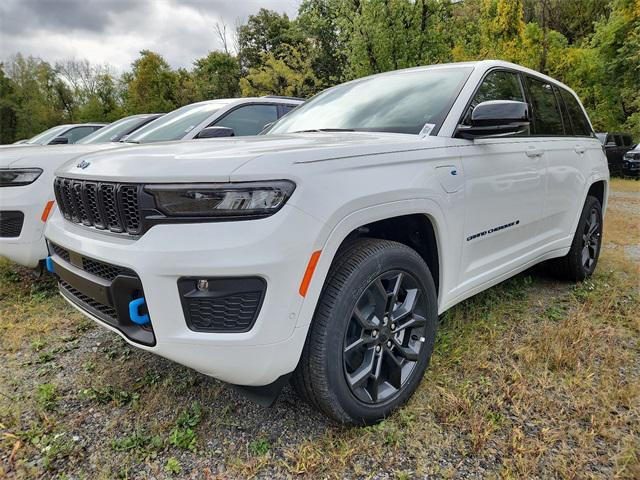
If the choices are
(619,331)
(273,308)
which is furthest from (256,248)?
(619,331)

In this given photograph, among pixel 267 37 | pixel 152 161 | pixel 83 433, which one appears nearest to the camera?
pixel 152 161

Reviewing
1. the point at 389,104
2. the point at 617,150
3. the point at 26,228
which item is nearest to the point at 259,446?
the point at 389,104

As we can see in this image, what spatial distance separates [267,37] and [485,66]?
117 feet

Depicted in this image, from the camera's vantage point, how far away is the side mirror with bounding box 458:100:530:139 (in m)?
2.21

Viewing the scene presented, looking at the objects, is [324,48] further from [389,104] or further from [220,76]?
[389,104]

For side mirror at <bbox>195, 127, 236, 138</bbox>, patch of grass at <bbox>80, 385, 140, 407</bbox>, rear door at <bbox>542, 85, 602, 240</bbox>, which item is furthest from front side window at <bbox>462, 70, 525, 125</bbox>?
patch of grass at <bbox>80, 385, 140, 407</bbox>

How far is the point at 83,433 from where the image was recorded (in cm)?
197

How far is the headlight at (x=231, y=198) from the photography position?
151 cm

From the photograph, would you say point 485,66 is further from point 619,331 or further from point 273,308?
point 273,308

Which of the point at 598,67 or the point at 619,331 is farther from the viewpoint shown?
the point at 598,67

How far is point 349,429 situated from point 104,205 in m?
1.42

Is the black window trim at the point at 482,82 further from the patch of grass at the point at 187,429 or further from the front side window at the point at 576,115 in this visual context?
the patch of grass at the point at 187,429

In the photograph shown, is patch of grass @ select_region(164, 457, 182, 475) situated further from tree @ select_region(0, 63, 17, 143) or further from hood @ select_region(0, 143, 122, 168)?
tree @ select_region(0, 63, 17, 143)

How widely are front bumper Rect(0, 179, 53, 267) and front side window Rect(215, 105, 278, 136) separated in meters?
1.96
